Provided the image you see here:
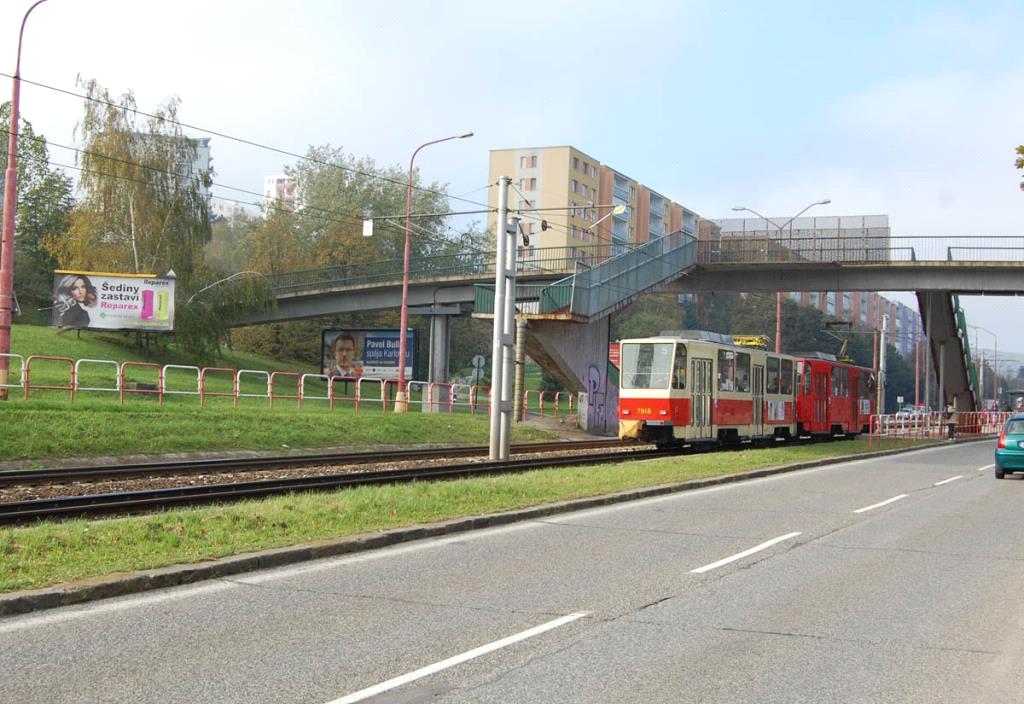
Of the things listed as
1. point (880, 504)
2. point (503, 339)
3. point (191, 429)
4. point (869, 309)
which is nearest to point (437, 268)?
point (191, 429)

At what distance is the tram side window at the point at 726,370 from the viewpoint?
3038 centimetres

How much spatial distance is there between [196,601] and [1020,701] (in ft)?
18.2

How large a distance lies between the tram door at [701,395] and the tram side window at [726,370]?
0.56 meters

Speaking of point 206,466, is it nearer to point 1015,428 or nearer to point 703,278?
point 1015,428

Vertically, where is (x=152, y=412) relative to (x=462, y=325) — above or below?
below

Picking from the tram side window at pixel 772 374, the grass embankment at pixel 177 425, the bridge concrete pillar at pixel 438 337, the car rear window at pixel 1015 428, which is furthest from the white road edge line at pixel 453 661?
the bridge concrete pillar at pixel 438 337

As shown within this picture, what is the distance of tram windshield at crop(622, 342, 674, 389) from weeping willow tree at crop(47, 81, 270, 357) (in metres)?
26.2

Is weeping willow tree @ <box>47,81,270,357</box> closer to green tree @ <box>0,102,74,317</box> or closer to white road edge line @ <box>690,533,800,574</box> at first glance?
green tree @ <box>0,102,74,317</box>

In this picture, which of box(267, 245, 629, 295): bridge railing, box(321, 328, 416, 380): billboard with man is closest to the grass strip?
box(267, 245, 629, 295): bridge railing

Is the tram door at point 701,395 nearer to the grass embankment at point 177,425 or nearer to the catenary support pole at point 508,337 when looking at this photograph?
the grass embankment at point 177,425

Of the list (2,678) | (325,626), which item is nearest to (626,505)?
(325,626)

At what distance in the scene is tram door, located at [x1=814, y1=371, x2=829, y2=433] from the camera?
128ft

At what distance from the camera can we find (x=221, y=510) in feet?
39.6

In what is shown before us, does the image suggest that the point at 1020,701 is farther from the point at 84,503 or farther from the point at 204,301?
the point at 204,301
